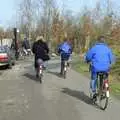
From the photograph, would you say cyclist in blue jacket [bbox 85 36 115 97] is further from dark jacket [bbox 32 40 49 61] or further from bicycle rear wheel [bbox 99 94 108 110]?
dark jacket [bbox 32 40 49 61]

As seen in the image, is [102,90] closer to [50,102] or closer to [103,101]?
[103,101]

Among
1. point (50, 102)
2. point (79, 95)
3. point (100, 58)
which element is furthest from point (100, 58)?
point (79, 95)

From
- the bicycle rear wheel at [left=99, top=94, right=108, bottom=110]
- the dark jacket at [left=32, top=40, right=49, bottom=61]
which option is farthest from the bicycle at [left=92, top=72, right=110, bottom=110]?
the dark jacket at [left=32, top=40, right=49, bottom=61]

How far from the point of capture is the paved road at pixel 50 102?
449 inches

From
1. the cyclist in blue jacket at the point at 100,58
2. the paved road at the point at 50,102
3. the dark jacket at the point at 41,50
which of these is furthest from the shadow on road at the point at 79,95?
the dark jacket at the point at 41,50

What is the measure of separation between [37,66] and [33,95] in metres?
5.25

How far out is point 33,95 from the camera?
15.3 m

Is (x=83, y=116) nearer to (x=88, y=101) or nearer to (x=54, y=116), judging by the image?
(x=54, y=116)

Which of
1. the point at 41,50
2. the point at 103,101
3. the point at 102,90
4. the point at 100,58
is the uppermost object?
the point at 100,58

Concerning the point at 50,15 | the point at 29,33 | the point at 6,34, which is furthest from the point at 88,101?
the point at 6,34

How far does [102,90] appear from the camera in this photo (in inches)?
505

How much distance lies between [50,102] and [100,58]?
1.97m

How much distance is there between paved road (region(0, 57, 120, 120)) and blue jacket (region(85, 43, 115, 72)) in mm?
1034

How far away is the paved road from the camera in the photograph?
449 inches
